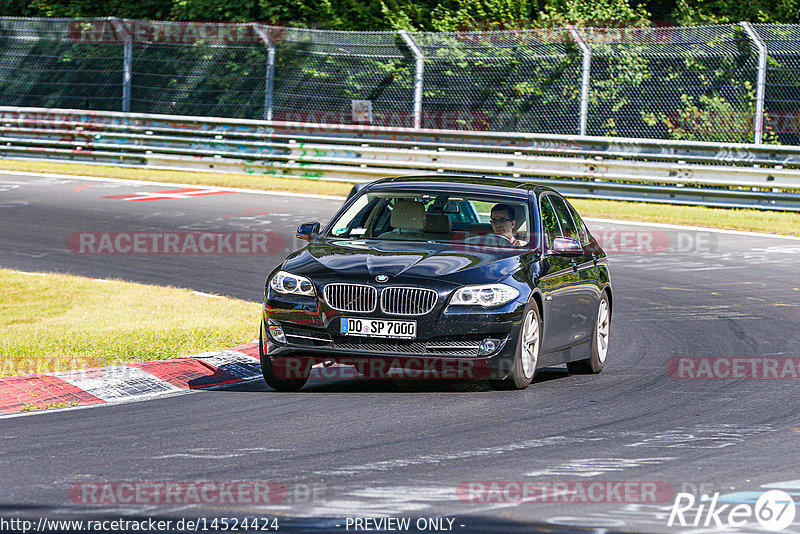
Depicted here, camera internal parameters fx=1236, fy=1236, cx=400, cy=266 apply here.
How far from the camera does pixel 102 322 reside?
37.9 feet

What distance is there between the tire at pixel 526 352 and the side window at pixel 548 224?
933 millimetres

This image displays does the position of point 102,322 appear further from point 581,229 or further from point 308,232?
point 581,229

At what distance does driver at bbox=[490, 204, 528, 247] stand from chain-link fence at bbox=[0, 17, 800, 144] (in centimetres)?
1300

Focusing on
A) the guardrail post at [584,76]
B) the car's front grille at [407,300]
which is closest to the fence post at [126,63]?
the guardrail post at [584,76]

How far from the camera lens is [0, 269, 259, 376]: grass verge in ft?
30.8

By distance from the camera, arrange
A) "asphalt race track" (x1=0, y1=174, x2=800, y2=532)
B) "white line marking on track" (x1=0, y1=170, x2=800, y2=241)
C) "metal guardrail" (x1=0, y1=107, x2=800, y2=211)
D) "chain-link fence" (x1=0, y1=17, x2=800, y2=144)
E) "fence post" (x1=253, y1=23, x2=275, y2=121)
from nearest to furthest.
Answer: "asphalt race track" (x1=0, y1=174, x2=800, y2=532), "white line marking on track" (x1=0, y1=170, x2=800, y2=241), "metal guardrail" (x1=0, y1=107, x2=800, y2=211), "chain-link fence" (x1=0, y1=17, x2=800, y2=144), "fence post" (x1=253, y1=23, x2=275, y2=121)

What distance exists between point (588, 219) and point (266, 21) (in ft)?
47.2

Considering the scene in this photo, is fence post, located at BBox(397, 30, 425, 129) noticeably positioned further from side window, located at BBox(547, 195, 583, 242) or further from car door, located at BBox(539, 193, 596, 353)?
car door, located at BBox(539, 193, 596, 353)

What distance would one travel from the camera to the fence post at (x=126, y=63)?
27.5 meters

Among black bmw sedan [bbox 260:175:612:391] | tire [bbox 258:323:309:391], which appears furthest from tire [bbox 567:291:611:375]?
tire [bbox 258:323:309:391]

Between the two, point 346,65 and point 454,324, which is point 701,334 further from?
point 346,65

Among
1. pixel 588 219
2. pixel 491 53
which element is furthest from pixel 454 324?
pixel 491 53

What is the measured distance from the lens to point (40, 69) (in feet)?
96.3

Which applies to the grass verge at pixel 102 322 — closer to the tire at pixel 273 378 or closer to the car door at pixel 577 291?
the tire at pixel 273 378
